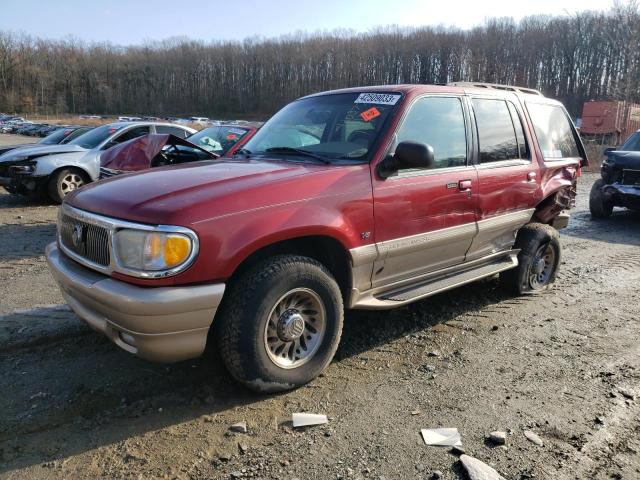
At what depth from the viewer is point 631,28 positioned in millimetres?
30516

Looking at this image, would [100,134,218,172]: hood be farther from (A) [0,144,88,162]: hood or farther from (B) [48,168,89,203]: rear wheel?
(A) [0,144,88,162]: hood

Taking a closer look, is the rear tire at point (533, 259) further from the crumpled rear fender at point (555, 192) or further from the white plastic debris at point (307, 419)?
the white plastic debris at point (307, 419)

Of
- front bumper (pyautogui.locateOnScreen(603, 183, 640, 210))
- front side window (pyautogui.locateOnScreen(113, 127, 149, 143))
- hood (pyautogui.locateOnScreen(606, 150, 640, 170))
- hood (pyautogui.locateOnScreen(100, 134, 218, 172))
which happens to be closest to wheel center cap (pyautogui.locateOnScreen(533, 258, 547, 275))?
hood (pyautogui.locateOnScreen(100, 134, 218, 172))

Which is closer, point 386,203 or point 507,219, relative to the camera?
point 386,203

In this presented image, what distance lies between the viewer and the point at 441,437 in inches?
112

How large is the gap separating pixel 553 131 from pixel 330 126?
279 centimetres

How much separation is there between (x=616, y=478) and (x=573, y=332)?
1.99m

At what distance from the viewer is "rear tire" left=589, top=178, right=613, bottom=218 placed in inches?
378

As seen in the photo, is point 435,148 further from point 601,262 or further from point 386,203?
point 601,262

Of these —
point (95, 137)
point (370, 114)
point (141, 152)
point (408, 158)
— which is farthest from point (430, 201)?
point (95, 137)

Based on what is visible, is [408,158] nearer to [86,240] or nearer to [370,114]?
[370,114]

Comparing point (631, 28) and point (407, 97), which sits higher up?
point (631, 28)

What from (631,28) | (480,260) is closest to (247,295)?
(480,260)

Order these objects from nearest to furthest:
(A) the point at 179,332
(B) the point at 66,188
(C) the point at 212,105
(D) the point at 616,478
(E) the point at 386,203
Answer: (D) the point at 616,478
(A) the point at 179,332
(E) the point at 386,203
(B) the point at 66,188
(C) the point at 212,105
